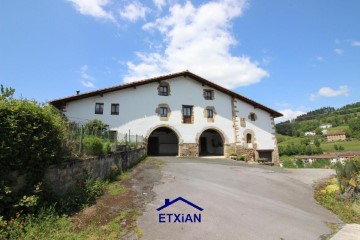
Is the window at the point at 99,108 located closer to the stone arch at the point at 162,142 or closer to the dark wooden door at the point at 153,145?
the stone arch at the point at 162,142

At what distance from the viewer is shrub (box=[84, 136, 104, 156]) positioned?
8.64 metres

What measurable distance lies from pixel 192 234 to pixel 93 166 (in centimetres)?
450

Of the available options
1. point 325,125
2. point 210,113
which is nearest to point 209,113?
point 210,113

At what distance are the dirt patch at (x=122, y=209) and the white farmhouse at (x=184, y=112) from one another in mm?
12652

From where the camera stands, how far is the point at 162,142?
27.4 metres

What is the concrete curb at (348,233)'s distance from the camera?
578cm

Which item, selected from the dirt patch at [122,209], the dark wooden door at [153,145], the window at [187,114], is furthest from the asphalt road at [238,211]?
the dark wooden door at [153,145]

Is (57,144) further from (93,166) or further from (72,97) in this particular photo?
(72,97)

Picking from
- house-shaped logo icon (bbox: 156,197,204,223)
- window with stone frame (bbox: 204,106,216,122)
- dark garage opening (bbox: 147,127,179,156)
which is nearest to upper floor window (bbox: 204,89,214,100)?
window with stone frame (bbox: 204,106,216,122)

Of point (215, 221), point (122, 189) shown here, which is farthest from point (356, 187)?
point (122, 189)

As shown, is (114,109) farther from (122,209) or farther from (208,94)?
(122,209)

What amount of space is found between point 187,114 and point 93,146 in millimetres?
15100

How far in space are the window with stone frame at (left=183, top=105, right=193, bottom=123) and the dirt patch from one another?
14101 millimetres

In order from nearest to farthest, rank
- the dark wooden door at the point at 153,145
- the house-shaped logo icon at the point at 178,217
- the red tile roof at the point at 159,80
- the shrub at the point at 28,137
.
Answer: the shrub at the point at 28,137 → the house-shaped logo icon at the point at 178,217 → the red tile roof at the point at 159,80 → the dark wooden door at the point at 153,145
